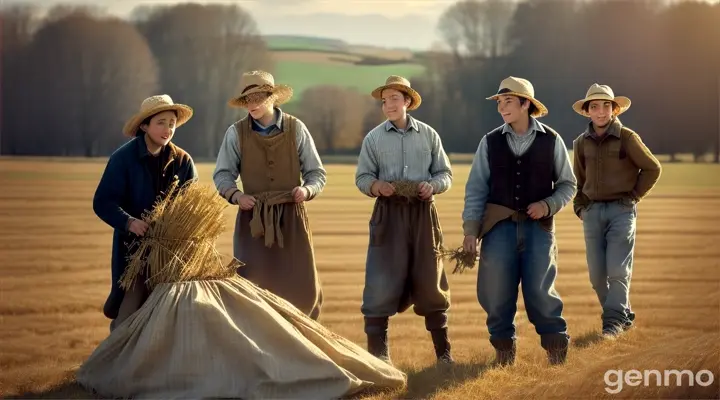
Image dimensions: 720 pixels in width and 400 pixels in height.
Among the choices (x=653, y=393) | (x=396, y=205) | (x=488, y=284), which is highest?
(x=396, y=205)

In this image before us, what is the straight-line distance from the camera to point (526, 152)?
6.57 m

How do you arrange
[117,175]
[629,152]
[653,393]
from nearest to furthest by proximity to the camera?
[653,393]
[117,175]
[629,152]

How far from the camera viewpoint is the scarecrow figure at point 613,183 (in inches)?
309

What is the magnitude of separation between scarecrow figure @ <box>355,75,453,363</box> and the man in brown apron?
0.37 m

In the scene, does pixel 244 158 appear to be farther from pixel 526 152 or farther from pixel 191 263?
pixel 526 152

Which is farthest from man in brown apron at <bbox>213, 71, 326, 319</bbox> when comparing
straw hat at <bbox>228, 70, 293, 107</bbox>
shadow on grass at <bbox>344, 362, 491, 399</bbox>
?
shadow on grass at <bbox>344, 362, 491, 399</bbox>

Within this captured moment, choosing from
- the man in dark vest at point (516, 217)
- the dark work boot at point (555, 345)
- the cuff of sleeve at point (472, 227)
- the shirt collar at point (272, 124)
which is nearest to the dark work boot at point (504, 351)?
the man in dark vest at point (516, 217)

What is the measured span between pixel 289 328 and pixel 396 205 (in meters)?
1.20

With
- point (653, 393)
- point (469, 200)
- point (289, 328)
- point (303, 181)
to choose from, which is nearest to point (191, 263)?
point (289, 328)

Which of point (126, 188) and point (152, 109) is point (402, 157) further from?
point (126, 188)

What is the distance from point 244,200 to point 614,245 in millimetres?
2702

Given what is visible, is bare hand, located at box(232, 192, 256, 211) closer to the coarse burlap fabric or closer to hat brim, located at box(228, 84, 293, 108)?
hat brim, located at box(228, 84, 293, 108)

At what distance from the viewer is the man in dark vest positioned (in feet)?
21.5

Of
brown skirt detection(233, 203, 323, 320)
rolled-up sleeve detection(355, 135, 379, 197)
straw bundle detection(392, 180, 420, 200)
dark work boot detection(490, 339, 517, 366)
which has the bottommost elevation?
dark work boot detection(490, 339, 517, 366)
